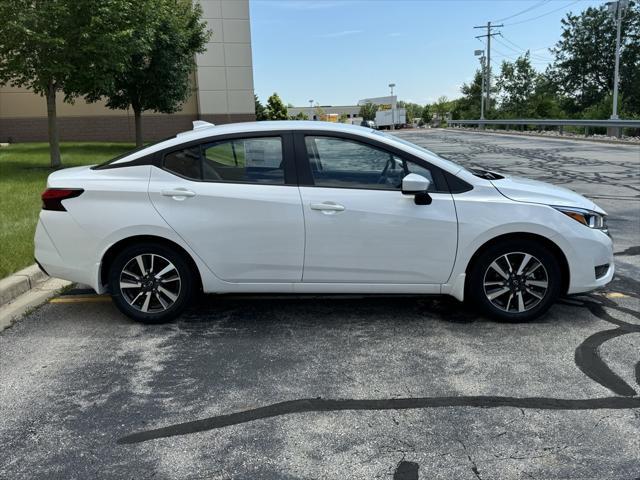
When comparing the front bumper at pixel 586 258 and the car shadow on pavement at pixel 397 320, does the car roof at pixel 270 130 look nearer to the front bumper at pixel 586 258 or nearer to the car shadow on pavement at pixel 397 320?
the front bumper at pixel 586 258

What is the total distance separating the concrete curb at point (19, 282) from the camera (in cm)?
531

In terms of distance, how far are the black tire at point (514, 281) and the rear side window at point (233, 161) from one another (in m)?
1.81

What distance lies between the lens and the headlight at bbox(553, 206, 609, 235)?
15.1ft

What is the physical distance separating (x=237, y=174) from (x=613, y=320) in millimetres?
3369

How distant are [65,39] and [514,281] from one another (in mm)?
12492

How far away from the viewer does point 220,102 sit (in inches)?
1262

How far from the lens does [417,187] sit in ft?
14.4

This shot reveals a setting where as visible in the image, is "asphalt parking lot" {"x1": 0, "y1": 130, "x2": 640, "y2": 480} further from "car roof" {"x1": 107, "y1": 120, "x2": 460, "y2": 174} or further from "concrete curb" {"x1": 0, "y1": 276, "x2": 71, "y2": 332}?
"car roof" {"x1": 107, "y1": 120, "x2": 460, "y2": 174}

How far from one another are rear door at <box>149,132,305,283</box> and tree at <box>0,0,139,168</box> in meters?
9.83

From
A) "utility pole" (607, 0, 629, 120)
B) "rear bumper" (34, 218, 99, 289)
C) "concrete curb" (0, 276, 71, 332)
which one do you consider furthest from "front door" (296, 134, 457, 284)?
"utility pole" (607, 0, 629, 120)

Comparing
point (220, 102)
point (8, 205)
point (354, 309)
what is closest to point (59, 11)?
point (8, 205)

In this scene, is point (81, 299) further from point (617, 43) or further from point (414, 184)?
point (617, 43)

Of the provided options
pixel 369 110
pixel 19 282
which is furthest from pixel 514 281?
pixel 369 110

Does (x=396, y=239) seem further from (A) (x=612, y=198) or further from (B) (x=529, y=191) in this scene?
(A) (x=612, y=198)
